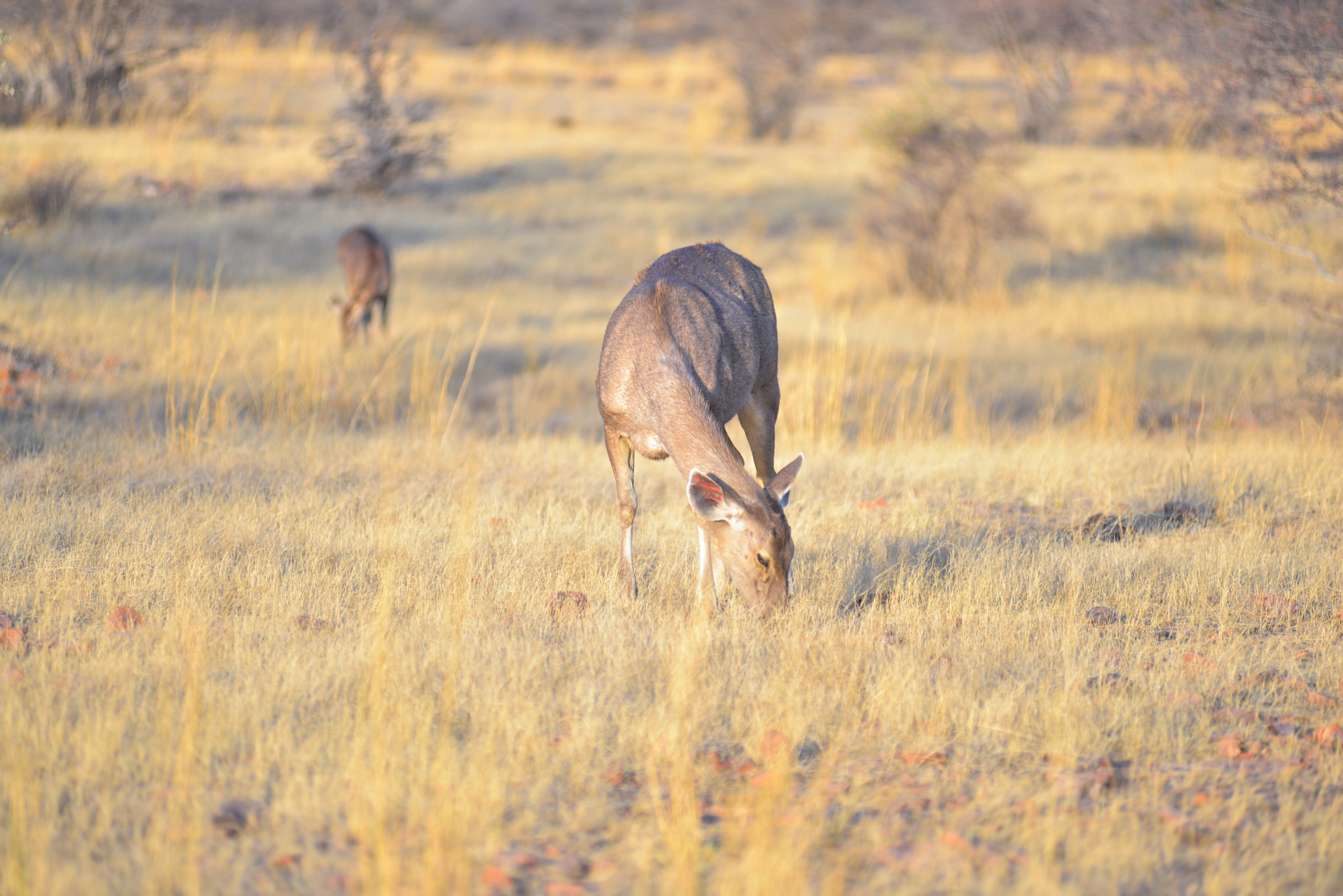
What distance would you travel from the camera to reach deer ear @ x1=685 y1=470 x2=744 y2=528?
5.12 metres

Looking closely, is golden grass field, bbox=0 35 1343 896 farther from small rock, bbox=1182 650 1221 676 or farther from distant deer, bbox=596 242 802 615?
distant deer, bbox=596 242 802 615

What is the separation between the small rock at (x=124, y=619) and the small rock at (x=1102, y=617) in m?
4.69

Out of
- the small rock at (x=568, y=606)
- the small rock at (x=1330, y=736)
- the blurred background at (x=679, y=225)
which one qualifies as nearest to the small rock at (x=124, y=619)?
the small rock at (x=568, y=606)

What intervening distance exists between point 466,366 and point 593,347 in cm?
163

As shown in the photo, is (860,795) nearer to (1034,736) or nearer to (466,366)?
(1034,736)

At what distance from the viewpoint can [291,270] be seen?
15.6m

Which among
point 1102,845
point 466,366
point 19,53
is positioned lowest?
point 466,366

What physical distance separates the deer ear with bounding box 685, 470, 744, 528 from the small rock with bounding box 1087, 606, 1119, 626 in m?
2.02

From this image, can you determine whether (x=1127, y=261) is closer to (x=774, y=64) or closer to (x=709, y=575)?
(x=774, y=64)

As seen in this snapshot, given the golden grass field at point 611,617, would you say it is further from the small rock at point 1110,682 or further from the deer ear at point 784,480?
the deer ear at point 784,480

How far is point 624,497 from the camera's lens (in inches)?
241

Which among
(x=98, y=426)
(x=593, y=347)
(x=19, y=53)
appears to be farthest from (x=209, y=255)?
(x=19, y=53)

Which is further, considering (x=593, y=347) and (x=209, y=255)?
(x=209, y=255)

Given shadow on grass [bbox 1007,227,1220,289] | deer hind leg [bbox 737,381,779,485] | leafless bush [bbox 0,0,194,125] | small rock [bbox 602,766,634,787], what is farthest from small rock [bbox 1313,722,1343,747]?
leafless bush [bbox 0,0,194,125]
